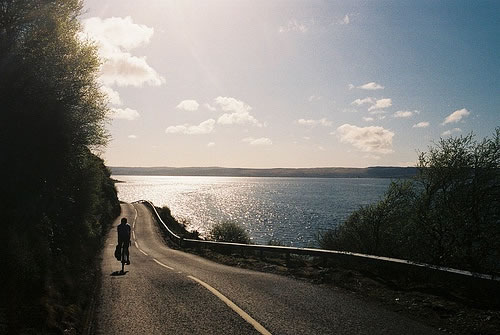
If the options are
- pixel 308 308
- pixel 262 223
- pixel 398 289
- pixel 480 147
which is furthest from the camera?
pixel 262 223

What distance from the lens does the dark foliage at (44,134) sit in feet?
28.3

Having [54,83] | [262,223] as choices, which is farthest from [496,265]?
[262,223]

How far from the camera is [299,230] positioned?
60.4 m

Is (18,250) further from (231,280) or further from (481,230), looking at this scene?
(481,230)

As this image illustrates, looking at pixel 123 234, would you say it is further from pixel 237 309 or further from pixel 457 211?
pixel 457 211

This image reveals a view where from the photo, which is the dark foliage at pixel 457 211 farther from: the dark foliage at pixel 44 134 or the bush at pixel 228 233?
the bush at pixel 228 233

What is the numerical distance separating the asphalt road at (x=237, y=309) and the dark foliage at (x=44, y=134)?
1.25m

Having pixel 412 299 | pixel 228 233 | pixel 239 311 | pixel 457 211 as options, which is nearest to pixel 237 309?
pixel 239 311

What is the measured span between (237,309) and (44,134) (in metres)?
9.55

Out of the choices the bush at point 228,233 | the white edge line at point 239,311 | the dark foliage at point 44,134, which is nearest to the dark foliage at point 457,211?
the white edge line at point 239,311

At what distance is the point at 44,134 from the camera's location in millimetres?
→ 12438

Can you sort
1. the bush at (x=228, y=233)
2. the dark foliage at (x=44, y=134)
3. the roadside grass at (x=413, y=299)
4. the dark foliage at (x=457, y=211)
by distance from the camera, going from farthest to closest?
1. the bush at (x=228, y=233)
2. the dark foliage at (x=457, y=211)
3. the dark foliage at (x=44, y=134)
4. the roadside grass at (x=413, y=299)

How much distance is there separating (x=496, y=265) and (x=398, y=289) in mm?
5209

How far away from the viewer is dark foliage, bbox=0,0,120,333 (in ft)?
28.3
